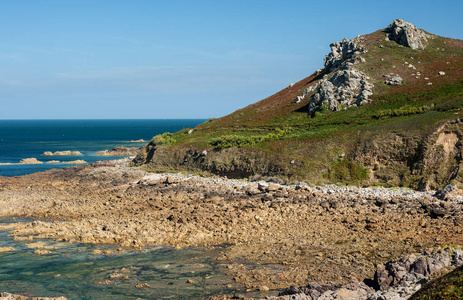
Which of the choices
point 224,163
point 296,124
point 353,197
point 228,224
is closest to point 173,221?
point 228,224

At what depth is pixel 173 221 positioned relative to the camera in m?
31.2

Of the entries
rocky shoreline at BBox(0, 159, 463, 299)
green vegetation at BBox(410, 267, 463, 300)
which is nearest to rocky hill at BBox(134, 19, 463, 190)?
rocky shoreline at BBox(0, 159, 463, 299)

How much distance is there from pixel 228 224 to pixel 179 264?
7113mm

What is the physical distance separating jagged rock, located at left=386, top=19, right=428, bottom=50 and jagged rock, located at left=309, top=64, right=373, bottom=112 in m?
15.0

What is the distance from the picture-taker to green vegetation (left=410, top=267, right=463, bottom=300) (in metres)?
12.6

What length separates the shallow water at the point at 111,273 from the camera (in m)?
20.0

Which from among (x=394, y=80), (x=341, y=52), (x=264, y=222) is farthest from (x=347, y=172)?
(x=341, y=52)

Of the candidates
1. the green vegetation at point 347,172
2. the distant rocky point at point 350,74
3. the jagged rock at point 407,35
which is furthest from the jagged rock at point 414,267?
the jagged rock at point 407,35

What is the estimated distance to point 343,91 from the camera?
64.1m

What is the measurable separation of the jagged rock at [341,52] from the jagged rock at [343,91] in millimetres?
9807

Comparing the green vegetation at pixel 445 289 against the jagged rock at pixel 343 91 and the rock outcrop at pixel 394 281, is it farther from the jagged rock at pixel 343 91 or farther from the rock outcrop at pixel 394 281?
the jagged rock at pixel 343 91

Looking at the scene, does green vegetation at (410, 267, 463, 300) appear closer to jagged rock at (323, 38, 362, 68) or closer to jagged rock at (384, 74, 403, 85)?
jagged rock at (384, 74, 403, 85)

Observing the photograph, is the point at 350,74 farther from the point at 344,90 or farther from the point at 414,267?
the point at 414,267

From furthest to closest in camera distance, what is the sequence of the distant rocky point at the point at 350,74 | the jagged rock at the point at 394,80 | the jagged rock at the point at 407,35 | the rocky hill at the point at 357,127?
the jagged rock at the point at 407,35, the jagged rock at the point at 394,80, the distant rocky point at the point at 350,74, the rocky hill at the point at 357,127
